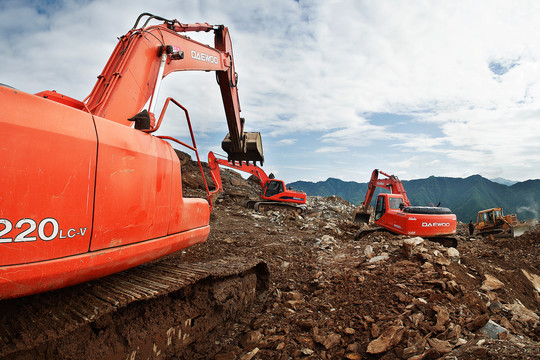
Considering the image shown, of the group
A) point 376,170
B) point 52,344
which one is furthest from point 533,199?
point 52,344

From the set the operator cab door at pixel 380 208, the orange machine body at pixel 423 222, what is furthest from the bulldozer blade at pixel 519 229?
the operator cab door at pixel 380 208

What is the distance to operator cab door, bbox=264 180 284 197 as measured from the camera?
14984 mm

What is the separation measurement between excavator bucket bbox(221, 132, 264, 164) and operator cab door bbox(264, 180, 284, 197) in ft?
11.5

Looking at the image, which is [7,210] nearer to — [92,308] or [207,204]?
[92,308]

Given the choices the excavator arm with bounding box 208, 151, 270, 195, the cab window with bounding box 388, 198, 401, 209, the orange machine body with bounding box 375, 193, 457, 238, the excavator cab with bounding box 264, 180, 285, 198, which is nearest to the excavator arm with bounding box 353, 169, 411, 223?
the cab window with bounding box 388, 198, 401, 209

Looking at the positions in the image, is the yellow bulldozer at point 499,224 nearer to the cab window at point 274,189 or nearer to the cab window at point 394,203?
the cab window at point 394,203

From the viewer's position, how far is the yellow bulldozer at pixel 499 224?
16844 mm

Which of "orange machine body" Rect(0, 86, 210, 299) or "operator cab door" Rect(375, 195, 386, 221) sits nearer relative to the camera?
"orange machine body" Rect(0, 86, 210, 299)

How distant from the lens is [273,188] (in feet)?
49.3

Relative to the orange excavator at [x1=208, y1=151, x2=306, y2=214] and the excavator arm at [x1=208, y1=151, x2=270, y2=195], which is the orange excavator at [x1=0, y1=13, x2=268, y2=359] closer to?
the excavator arm at [x1=208, y1=151, x2=270, y2=195]

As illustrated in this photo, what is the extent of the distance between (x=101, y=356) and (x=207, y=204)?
182 centimetres

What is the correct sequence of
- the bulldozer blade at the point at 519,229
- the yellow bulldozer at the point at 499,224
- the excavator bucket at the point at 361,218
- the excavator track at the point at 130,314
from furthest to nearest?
1. the yellow bulldozer at the point at 499,224
2. the bulldozer blade at the point at 519,229
3. the excavator bucket at the point at 361,218
4. the excavator track at the point at 130,314

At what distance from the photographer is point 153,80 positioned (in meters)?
3.63

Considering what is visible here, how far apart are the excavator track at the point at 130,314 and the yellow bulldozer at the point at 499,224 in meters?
19.2
